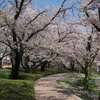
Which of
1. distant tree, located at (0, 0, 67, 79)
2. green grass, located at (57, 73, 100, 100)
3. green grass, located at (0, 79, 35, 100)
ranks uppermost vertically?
distant tree, located at (0, 0, 67, 79)

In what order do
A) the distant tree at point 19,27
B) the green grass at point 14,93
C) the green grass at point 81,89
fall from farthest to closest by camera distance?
the distant tree at point 19,27
the green grass at point 81,89
the green grass at point 14,93

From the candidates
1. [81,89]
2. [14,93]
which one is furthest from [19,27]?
[14,93]

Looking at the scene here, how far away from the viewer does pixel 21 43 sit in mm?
25375

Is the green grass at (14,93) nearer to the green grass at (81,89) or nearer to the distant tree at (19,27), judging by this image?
the green grass at (81,89)

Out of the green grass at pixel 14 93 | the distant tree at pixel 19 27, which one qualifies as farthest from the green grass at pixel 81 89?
the green grass at pixel 14 93

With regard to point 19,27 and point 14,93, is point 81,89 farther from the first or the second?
point 14,93

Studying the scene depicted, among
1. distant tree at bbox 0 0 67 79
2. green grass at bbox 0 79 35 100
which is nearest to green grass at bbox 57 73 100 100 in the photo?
distant tree at bbox 0 0 67 79

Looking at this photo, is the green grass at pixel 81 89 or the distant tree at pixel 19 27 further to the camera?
the distant tree at pixel 19 27

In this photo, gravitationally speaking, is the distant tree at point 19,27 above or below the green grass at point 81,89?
above

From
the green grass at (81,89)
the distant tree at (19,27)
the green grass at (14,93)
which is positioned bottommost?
the green grass at (81,89)

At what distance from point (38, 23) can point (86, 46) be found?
923 cm

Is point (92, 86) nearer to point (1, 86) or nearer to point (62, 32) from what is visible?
point (62, 32)

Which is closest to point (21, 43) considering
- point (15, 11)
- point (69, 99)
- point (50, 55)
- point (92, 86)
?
point (15, 11)

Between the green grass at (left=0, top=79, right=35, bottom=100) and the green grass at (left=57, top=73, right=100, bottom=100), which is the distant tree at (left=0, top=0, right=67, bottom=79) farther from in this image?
the green grass at (left=0, top=79, right=35, bottom=100)
